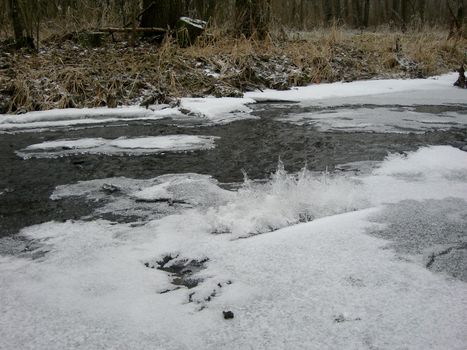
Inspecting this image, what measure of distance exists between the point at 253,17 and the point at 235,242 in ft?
22.1

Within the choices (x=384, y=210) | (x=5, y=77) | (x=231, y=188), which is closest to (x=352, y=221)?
(x=384, y=210)

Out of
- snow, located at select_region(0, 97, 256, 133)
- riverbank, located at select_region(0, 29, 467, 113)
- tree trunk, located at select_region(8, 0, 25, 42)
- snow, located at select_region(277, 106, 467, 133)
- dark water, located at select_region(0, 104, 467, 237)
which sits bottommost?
snow, located at select_region(277, 106, 467, 133)

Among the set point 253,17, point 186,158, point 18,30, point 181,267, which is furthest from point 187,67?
point 181,267

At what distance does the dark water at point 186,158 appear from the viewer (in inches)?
88.7

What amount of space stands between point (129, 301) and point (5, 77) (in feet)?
15.8

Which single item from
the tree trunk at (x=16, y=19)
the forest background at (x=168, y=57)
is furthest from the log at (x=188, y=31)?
the tree trunk at (x=16, y=19)

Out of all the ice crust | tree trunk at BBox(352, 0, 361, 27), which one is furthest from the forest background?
tree trunk at BBox(352, 0, 361, 27)

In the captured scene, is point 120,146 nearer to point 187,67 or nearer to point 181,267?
point 181,267

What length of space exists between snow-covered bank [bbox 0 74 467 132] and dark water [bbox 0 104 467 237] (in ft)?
1.15

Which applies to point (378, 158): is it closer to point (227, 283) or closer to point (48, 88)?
point (227, 283)

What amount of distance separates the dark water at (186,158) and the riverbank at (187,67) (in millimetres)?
1240

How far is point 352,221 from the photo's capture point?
1.76m

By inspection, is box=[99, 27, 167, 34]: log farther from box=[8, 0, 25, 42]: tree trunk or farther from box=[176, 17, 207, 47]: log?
box=[8, 0, 25, 42]: tree trunk

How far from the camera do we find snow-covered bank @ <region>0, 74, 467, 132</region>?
13.7 ft
